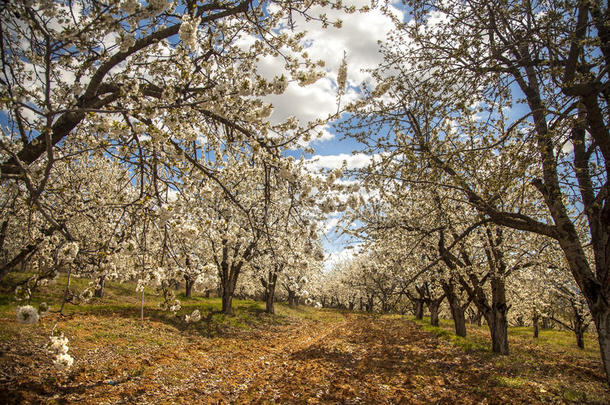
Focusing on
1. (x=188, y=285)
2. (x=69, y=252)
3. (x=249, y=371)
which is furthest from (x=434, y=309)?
(x=69, y=252)

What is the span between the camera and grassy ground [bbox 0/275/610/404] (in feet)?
22.0

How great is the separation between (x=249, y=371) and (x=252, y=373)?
0.22 metres

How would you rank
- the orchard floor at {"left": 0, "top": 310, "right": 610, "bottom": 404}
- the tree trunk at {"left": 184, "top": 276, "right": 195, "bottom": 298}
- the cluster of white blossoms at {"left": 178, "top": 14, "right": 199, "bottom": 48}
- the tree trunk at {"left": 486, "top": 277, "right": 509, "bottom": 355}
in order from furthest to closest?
the tree trunk at {"left": 486, "top": 277, "right": 509, "bottom": 355} < the orchard floor at {"left": 0, "top": 310, "right": 610, "bottom": 404} < the tree trunk at {"left": 184, "top": 276, "right": 195, "bottom": 298} < the cluster of white blossoms at {"left": 178, "top": 14, "right": 199, "bottom": 48}

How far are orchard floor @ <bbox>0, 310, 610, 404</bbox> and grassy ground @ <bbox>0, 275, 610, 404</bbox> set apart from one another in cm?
3

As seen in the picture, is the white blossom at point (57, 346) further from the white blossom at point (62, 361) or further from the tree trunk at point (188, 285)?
the tree trunk at point (188, 285)

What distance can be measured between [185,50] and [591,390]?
12.9 m

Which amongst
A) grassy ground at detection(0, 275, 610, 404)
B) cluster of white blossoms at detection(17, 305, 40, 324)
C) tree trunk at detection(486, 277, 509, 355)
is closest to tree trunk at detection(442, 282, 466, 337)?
grassy ground at detection(0, 275, 610, 404)

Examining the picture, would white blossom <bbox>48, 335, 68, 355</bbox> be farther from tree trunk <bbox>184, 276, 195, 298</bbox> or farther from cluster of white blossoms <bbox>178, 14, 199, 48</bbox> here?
cluster of white blossoms <bbox>178, 14, 199, 48</bbox>

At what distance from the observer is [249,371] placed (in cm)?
906

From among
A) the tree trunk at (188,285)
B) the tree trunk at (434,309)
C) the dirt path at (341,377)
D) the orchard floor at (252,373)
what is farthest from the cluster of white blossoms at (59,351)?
the tree trunk at (434,309)

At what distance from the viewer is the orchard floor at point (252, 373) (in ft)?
21.9

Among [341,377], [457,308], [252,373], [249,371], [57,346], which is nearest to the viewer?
[57,346]

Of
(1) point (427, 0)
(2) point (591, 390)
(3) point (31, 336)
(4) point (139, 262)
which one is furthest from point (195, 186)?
(2) point (591, 390)

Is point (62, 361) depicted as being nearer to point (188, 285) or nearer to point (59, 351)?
point (59, 351)
